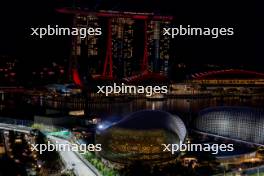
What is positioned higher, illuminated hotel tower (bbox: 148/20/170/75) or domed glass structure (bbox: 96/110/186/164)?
illuminated hotel tower (bbox: 148/20/170/75)

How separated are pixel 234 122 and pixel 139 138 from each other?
3.04 m

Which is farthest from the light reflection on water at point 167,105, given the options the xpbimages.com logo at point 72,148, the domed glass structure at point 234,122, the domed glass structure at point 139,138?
the xpbimages.com logo at point 72,148

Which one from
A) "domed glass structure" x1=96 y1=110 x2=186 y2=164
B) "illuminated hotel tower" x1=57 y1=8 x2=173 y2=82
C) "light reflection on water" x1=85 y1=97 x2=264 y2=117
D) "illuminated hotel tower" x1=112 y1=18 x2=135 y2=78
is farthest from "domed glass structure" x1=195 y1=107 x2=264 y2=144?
"illuminated hotel tower" x1=112 y1=18 x2=135 y2=78

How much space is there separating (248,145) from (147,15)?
16.7 m

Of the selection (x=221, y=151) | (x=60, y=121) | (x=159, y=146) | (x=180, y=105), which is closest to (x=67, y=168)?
(x=159, y=146)

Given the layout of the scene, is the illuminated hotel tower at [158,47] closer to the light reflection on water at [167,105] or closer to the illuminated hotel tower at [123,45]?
the illuminated hotel tower at [123,45]

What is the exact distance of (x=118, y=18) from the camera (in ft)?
85.5

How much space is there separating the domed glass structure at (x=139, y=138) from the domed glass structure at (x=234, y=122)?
187cm

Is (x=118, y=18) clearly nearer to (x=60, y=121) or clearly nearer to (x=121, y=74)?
(x=121, y=74)

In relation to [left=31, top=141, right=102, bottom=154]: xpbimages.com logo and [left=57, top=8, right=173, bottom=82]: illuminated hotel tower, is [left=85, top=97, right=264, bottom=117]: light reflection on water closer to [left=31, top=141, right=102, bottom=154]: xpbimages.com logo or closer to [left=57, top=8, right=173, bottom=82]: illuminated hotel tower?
[left=57, top=8, right=173, bottom=82]: illuminated hotel tower

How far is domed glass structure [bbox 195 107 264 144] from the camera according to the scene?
9.45 meters

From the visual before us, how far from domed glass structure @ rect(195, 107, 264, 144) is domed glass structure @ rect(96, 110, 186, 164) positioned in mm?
1874

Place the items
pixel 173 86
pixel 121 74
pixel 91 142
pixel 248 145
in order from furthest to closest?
1. pixel 121 74
2. pixel 173 86
3. pixel 248 145
4. pixel 91 142

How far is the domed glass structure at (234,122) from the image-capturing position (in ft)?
31.0
